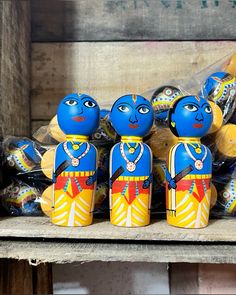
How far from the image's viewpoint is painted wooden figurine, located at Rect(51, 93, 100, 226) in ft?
1.91

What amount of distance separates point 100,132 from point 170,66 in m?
0.28

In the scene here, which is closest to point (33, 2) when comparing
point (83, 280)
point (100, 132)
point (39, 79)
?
point (39, 79)

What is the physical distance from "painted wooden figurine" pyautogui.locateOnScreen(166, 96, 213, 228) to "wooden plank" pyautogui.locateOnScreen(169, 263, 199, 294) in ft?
0.87

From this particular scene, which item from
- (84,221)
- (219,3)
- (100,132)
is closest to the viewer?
(84,221)

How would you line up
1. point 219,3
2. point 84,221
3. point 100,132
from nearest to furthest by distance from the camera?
point 84,221 < point 100,132 < point 219,3

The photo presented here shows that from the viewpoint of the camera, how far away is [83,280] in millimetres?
905

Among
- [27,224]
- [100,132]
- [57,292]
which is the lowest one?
[57,292]

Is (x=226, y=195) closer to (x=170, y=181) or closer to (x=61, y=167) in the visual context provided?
(x=170, y=181)

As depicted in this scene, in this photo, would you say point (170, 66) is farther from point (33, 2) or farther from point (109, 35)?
point (33, 2)

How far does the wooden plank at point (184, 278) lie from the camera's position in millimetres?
805

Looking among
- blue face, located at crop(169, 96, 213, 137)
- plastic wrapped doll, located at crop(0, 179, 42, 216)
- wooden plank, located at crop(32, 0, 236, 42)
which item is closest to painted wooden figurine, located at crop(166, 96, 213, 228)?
blue face, located at crop(169, 96, 213, 137)

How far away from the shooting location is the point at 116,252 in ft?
1.76

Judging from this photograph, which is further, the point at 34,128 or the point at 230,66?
the point at 34,128

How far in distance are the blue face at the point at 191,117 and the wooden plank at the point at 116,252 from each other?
173mm
